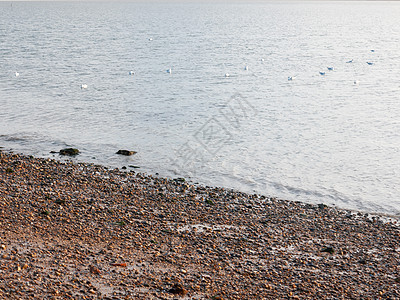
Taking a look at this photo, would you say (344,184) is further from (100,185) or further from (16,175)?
(16,175)

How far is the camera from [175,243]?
1182 cm

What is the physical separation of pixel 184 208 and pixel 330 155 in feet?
30.9

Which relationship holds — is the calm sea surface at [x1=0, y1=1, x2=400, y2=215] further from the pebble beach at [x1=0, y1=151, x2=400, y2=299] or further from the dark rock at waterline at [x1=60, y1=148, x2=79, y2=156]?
the pebble beach at [x1=0, y1=151, x2=400, y2=299]

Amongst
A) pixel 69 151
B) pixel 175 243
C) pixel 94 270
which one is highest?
pixel 94 270

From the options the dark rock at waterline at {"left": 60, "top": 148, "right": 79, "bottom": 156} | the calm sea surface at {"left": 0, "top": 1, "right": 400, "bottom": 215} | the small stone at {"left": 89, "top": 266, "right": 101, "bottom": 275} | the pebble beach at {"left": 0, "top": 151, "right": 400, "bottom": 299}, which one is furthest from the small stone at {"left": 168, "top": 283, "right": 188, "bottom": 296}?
the dark rock at waterline at {"left": 60, "top": 148, "right": 79, "bottom": 156}

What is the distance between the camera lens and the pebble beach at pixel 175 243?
31.8ft

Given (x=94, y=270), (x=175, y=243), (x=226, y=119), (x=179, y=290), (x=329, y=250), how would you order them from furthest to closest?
1. (x=226, y=119)
2. (x=329, y=250)
3. (x=175, y=243)
4. (x=94, y=270)
5. (x=179, y=290)

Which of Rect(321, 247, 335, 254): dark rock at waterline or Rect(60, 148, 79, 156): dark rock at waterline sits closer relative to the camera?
Rect(321, 247, 335, 254): dark rock at waterline

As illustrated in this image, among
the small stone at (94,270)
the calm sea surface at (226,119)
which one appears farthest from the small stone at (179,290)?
the calm sea surface at (226,119)

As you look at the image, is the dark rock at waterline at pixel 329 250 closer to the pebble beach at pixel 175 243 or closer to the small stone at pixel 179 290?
the pebble beach at pixel 175 243

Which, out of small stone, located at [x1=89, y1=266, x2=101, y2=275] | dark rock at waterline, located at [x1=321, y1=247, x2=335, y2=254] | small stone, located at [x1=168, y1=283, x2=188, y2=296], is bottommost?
dark rock at waterline, located at [x1=321, y1=247, x2=335, y2=254]

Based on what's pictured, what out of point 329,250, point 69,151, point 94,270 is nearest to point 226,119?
point 69,151

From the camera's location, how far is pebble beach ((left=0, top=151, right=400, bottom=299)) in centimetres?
968

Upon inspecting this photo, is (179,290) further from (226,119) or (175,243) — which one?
(226,119)
